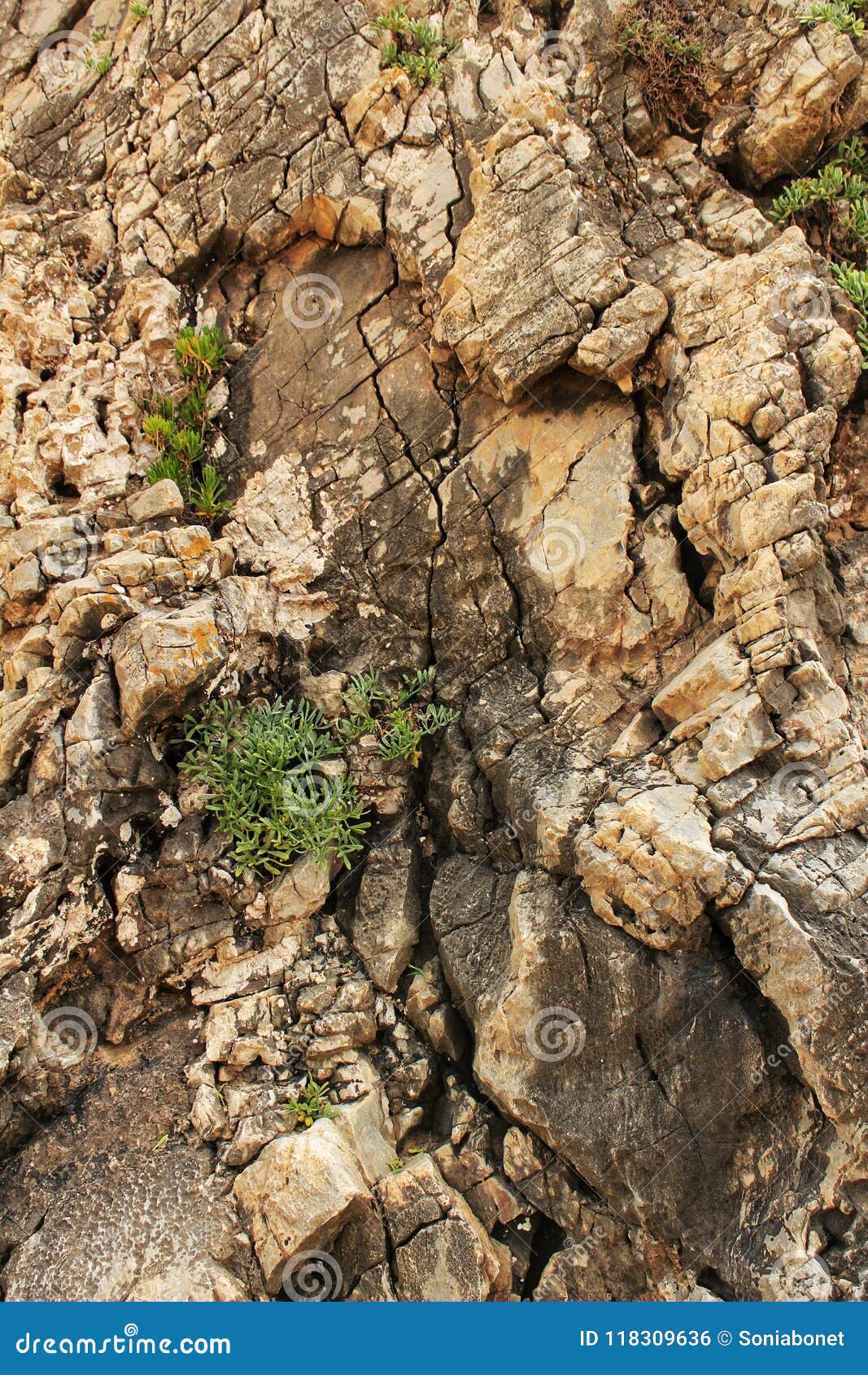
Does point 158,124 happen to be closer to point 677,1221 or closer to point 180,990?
point 180,990

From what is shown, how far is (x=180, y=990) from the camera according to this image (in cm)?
543

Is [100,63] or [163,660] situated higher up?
[100,63]

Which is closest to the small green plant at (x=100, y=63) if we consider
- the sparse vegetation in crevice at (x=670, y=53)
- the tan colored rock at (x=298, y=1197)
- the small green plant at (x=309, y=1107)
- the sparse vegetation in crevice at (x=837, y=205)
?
Result: the sparse vegetation in crevice at (x=670, y=53)

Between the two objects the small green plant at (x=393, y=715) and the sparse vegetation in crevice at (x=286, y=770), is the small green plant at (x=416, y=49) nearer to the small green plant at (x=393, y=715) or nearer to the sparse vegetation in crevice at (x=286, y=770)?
the small green plant at (x=393, y=715)

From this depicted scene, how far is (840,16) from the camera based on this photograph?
587 cm

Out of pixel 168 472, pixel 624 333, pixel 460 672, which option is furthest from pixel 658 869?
pixel 168 472

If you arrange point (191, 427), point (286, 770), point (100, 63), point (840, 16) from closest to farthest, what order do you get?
point (286, 770) → point (840, 16) → point (191, 427) → point (100, 63)

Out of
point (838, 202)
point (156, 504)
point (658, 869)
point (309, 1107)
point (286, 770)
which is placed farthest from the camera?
point (156, 504)

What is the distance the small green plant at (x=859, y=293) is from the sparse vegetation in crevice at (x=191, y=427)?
14.5 feet

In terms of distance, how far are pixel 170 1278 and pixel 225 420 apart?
18.8ft

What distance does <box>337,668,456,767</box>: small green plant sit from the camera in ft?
19.1

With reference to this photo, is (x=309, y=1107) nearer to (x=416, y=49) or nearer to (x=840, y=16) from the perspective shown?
(x=416, y=49)

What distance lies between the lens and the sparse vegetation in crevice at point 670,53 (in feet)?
20.6

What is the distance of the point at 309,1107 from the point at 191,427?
5.00 metres
